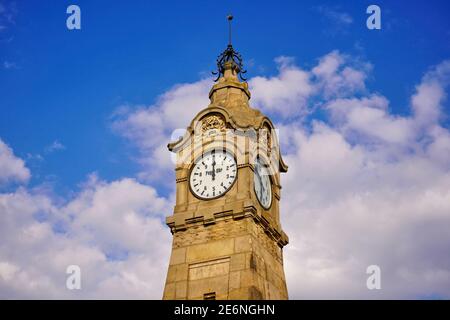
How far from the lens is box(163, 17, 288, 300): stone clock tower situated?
30828 millimetres

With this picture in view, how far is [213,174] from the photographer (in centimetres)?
3372

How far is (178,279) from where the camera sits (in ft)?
103

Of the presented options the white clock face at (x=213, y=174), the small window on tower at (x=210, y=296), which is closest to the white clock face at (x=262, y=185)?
the white clock face at (x=213, y=174)

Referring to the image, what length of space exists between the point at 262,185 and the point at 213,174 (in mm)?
2396

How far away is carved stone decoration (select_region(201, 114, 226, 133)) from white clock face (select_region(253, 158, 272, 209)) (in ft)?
7.64

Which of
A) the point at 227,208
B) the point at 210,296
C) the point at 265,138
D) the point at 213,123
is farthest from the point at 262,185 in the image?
the point at 210,296

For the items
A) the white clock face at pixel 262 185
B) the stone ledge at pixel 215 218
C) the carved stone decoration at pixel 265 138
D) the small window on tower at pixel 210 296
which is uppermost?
the carved stone decoration at pixel 265 138

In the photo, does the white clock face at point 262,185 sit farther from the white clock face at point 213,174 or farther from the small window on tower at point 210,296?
the small window on tower at point 210,296

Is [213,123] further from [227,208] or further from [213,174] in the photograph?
[227,208]

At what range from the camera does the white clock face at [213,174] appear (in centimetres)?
3312

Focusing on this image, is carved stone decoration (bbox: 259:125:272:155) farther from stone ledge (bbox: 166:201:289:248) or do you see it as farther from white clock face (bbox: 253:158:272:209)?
stone ledge (bbox: 166:201:289:248)

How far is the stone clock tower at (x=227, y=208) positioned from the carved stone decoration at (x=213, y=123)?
0.05 meters

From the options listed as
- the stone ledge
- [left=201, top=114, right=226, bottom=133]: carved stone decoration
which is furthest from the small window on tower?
[left=201, top=114, right=226, bottom=133]: carved stone decoration

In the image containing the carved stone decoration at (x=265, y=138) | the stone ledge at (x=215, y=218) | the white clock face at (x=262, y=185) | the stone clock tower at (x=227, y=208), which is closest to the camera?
the stone clock tower at (x=227, y=208)
